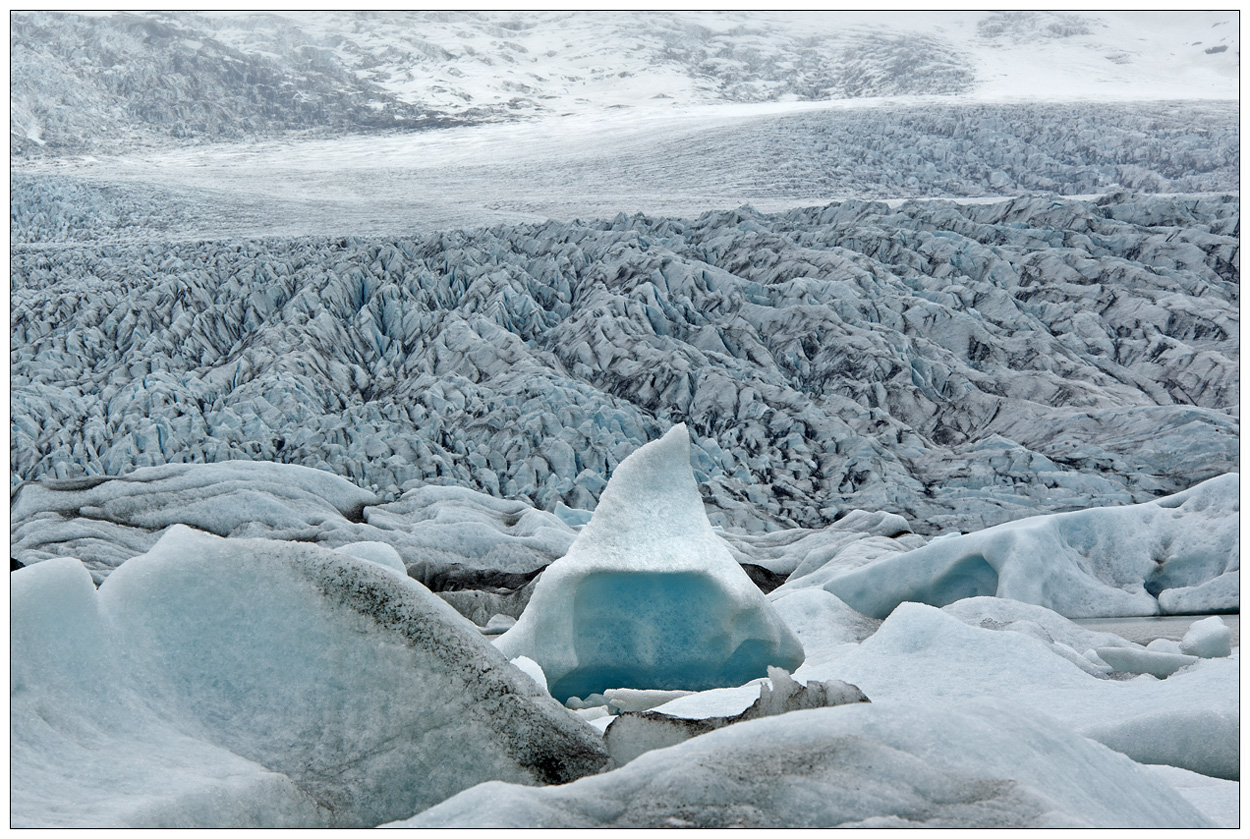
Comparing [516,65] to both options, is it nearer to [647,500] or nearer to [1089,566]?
[1089,566]

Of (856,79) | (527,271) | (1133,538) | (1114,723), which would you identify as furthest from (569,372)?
(1114,723)

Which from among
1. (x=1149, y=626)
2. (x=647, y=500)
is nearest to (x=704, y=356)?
(x=1149, y=626)

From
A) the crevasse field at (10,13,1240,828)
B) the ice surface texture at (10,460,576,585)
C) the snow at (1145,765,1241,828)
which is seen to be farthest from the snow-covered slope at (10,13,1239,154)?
the snow at (1145,765,1241,828)

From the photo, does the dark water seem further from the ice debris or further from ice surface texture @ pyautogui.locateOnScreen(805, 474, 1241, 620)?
the ice debris

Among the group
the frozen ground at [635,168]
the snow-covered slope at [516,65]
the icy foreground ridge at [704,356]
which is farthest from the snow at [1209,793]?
the frozen ground at [635,168]

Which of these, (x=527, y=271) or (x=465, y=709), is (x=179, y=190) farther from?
(x=465, y=709)

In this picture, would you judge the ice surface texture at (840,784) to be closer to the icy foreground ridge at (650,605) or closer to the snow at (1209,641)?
the icy foreground ridge at (650,605)
